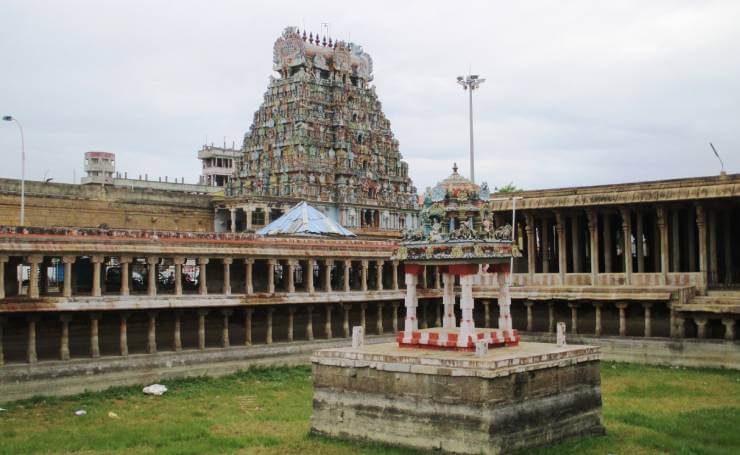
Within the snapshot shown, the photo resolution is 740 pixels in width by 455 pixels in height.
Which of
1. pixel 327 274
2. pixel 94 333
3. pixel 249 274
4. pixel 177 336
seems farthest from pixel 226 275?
pixel 94 333

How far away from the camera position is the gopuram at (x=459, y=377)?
22703mm

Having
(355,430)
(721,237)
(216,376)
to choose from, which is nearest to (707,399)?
(355,430)

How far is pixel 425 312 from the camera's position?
156 feet

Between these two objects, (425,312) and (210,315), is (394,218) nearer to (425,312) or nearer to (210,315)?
(425,312)

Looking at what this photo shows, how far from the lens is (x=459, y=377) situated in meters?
22.8

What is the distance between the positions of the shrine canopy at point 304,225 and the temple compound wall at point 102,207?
10306 mm

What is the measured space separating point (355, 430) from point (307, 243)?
17772mm

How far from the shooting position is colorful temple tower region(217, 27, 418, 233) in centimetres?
6272

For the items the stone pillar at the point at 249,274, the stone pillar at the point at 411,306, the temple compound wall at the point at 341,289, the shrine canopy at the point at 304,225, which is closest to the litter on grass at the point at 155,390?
the temple compound wall at the point at 341,289

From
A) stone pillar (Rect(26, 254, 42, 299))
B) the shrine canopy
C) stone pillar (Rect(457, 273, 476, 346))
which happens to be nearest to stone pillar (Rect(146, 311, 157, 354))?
stone pillar (Rect(26, 254, 42, 299))

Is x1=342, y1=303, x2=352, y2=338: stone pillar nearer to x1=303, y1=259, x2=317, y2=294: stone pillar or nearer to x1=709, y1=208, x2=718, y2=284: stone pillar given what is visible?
x1=303, y1=259, x2=317, y2=294: stone pillar

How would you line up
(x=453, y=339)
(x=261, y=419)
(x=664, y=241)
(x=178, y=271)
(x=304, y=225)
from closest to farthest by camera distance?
(x=453, y=339) < (x=261, y=419) < (x=178, y=271) < (x=664, y=241) < (x=304, y=225)

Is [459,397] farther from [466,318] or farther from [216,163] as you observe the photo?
[216,163]

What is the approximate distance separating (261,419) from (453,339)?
725 cm
